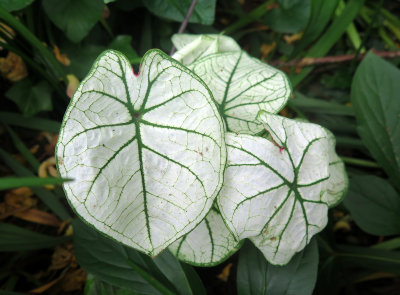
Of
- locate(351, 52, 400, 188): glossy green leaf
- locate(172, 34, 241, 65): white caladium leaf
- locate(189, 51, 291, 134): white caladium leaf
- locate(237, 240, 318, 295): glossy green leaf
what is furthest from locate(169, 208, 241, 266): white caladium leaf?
locate(351, 52, 400, 188): glossy green leaf

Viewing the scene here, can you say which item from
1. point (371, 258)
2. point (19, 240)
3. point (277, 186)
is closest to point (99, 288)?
point (19, 240)

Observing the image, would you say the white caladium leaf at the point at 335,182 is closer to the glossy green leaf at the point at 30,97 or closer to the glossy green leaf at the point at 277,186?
the glossy green leaf at the point at 277,186

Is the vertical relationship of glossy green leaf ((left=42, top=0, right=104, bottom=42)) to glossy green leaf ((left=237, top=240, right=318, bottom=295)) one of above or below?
above

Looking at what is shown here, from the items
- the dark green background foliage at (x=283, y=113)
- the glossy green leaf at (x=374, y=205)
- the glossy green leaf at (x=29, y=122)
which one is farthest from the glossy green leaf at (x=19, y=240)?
the glossy green leaf at (x=374, y=205)

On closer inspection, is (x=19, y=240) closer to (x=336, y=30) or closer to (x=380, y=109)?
(x=380, y=109)

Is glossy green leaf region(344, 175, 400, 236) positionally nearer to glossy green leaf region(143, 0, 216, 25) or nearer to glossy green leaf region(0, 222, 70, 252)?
glossy green leaf region(143, 0, 216, 25)
